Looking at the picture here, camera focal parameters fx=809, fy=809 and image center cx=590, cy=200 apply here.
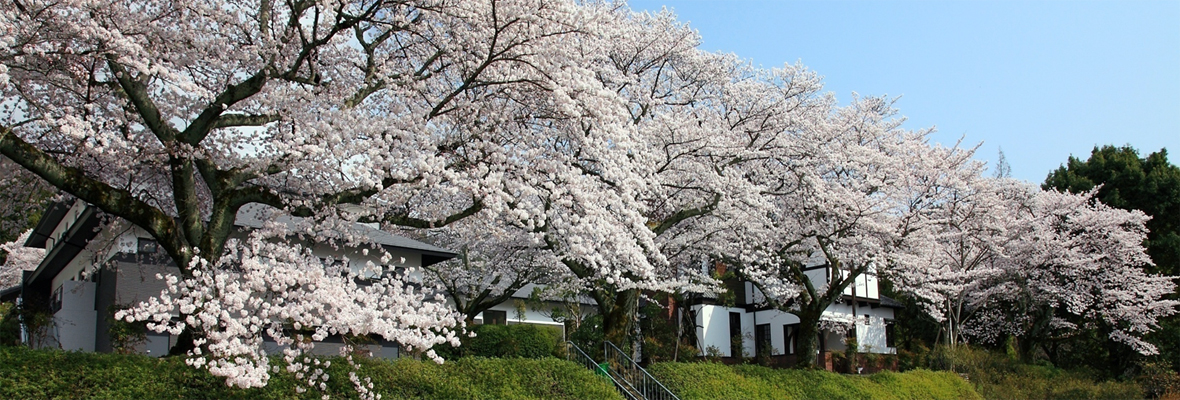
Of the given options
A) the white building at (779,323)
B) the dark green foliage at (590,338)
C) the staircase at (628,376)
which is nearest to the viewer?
the staircase at (628,376)

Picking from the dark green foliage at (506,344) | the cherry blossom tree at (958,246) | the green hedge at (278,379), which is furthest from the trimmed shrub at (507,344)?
the cherry blossom tree at (958,246)

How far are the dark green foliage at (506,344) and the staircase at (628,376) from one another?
0.83 metres

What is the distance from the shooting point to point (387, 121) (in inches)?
426

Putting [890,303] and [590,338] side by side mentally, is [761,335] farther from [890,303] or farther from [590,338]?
[590,338]

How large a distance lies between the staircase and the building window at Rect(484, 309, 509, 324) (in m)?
8.47

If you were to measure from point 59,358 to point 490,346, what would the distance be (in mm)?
7754

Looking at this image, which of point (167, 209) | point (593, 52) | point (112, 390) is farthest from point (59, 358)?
point (593, 52)

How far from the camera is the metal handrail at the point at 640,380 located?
16469 millimetres

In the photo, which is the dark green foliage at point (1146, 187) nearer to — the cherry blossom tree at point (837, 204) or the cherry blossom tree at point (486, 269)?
the cherry blossom tree at point (837, 204)

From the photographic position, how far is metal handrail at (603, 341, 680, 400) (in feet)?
54.0

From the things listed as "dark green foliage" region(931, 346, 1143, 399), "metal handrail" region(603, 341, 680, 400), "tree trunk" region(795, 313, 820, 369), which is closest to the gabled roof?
"metal handrail" region(603, 341, 680, 400)

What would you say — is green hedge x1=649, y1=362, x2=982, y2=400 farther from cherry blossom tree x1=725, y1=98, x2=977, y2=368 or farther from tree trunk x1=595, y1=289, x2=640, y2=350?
cherry blossom tree x1=725, y1=98, x2=977, y2=368

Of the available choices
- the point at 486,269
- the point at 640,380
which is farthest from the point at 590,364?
the point at 486,269

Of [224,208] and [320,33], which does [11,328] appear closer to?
[224,208]
